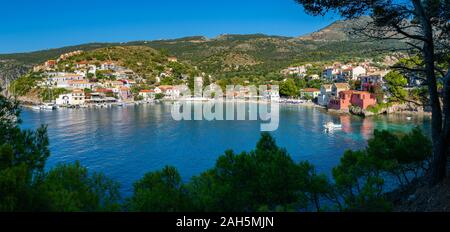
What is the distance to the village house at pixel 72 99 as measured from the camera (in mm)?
57375

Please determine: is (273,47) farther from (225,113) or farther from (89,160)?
(89,160)

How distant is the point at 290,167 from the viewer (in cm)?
734

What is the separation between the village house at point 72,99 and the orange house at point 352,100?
3614 centimetres

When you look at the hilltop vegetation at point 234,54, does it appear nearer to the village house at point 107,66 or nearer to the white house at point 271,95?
the village house at point 107,66

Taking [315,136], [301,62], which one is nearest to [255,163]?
[315,136]

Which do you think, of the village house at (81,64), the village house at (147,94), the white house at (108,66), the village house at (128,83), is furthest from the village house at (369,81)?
the village house at (81,64)

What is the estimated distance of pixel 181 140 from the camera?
26.7 meters

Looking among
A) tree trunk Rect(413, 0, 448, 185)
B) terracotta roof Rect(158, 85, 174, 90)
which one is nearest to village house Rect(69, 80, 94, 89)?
terracotta roof Rect(158, 85, 174, 90)

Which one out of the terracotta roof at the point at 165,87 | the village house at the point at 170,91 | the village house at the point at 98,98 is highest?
the terracotta roof at the point at 165,87

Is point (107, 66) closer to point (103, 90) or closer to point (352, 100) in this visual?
point (103, 90)

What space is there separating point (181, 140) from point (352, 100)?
77.4 ft

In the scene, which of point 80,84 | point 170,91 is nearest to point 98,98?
point 80,84

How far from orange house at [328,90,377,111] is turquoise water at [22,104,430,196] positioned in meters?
2.92

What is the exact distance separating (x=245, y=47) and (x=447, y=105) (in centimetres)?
10823
